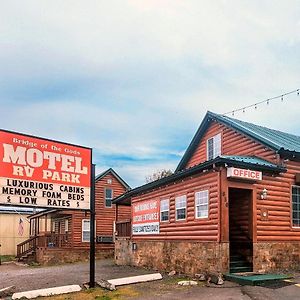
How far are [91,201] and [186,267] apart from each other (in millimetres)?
5143

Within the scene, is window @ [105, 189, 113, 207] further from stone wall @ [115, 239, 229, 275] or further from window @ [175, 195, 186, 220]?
window @ [175, 195, 186, 220]

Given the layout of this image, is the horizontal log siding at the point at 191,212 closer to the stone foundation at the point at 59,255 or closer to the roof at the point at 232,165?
the roof at the point at 232,165

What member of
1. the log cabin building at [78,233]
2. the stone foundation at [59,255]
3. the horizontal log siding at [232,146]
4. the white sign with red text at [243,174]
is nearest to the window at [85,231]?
the log cabin building at [78,233]

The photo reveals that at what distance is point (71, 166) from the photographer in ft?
45.1

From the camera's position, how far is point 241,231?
55.9ft

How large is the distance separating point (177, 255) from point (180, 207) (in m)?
1.93

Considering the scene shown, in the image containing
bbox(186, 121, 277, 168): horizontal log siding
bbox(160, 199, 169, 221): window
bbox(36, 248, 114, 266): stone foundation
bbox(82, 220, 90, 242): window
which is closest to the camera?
bbox(186, 121, 277, 168): horizontal log siding

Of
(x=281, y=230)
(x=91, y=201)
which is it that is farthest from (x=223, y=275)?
(x=91, y=201)

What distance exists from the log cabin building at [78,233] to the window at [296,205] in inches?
584

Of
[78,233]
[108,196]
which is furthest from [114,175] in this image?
[78,233]

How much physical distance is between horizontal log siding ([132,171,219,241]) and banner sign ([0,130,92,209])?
4.45 meters

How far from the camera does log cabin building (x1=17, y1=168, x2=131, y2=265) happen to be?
30.4 m

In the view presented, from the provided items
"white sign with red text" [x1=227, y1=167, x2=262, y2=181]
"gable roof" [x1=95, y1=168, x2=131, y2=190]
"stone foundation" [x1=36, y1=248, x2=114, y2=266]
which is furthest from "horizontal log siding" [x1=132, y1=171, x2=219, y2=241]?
"gable roof" [x1=95, y1=168, x2=131, y2=190]

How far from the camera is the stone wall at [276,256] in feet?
51.6
